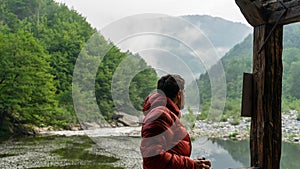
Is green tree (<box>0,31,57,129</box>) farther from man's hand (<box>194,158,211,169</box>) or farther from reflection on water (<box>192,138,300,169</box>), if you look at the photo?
man's hand (<box>194,158,211,169</box>)

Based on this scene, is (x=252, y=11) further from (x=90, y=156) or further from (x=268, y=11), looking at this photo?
(x=90, y=156)

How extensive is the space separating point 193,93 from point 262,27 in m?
0.57

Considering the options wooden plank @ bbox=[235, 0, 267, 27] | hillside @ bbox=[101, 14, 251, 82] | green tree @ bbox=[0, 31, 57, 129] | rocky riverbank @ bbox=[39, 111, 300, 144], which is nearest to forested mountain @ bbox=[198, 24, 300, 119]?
rocky riverbank @ bbox=[39, 111, 300, 144]

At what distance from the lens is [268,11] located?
6.53 feet

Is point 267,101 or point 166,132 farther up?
point 267,101

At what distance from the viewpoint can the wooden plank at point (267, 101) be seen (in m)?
2.00

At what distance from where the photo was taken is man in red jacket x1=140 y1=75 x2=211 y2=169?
53.5 inches

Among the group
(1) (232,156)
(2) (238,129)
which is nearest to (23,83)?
(1) (232,156)

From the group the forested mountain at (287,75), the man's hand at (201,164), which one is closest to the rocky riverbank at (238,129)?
the forested mountain at (287,75)

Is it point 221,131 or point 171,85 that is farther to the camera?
point 221,131

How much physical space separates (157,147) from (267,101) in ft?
3.09

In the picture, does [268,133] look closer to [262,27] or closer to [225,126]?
[262,27]

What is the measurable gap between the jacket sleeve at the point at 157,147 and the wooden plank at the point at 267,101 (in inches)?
32.0

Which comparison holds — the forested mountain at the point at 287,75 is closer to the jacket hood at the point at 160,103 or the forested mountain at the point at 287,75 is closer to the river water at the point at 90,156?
the river water at the point at 90,156
